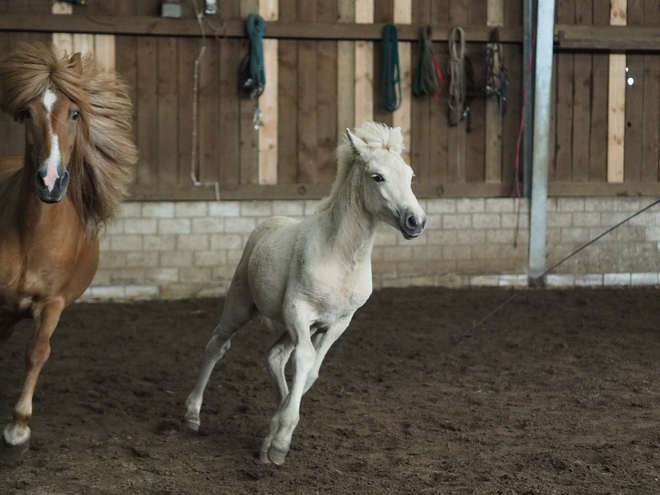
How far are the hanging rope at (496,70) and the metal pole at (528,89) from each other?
0.72 feet

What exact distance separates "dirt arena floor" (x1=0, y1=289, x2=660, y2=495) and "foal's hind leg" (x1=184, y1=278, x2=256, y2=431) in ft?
0.41

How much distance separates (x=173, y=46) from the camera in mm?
8891

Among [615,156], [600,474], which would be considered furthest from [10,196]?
[615,156]

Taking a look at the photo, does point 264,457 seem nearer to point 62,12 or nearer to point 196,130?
point 196,130

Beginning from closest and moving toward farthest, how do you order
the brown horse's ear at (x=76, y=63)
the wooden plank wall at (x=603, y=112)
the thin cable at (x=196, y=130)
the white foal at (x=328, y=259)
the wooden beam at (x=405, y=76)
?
the white foal at (x=328, y=259) < the brown horse's ear at (x=76, y=63) < the thin cable at (x=196, y=130) < the wooden beam at (x=405, y=76) < the wooden plank wall at (x=603, y=112)

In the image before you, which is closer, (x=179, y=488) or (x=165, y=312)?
Result: (x=179, y=488)

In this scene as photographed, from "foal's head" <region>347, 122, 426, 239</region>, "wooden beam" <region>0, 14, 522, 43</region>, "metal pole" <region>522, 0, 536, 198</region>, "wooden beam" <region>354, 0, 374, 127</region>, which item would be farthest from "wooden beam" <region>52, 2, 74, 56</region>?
"foal's head" <region>347, 122, 426, 239</region>

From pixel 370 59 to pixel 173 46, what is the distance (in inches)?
74.9

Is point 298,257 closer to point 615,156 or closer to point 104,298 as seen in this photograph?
point 104,298

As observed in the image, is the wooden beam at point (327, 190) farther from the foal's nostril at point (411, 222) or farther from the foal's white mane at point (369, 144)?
the foal's nostril at point (411, 222)

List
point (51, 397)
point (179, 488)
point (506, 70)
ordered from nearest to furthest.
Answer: point (179, 488), point (51, 397), point (506, 70)

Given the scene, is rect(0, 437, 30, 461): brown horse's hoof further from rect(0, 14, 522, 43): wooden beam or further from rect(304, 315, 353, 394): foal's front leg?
rect(0, 14, 522, 43): wooden beam

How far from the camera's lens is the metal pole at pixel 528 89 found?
939cm

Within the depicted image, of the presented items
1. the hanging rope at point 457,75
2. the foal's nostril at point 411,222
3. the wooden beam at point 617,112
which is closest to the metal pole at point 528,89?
the hanging rope at point 457,75
